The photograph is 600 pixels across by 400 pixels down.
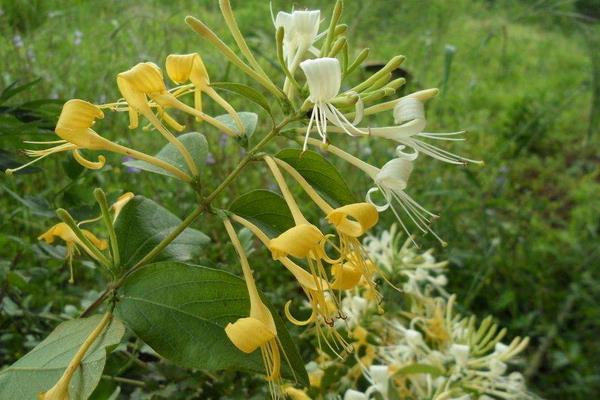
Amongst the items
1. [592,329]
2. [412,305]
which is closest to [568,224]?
[592,329]

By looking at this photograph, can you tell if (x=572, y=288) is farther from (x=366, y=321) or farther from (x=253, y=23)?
(x=253, y=23)

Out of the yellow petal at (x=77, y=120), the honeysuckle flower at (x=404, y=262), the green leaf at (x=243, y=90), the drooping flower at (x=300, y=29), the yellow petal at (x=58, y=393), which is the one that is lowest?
the honeysuckle flower at (x=404, y=262)

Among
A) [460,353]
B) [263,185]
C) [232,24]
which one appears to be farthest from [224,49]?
[263,185]

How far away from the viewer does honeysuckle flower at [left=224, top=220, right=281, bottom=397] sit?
1.66 ft

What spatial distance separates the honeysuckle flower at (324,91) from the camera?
55 cm

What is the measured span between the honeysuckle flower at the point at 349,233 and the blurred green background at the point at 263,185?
0.31 m

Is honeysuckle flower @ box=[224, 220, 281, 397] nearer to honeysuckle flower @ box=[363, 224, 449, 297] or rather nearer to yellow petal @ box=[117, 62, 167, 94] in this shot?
yellow petal @ box=[117, 62, 167, 94]

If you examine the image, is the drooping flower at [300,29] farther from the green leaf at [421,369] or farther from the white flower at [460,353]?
the white flower at [460,353]

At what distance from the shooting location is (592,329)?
5.58ft

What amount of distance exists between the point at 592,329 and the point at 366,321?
0.87m

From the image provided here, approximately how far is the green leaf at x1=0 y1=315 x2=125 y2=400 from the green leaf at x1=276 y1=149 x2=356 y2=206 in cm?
20

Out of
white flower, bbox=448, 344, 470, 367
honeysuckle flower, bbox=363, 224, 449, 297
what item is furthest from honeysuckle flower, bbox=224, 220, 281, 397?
honeysuckle flower, bbox=363, 224, 449, 297

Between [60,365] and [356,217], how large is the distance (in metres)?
0.26

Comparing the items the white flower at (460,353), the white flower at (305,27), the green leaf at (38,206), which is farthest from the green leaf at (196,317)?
the white flower at (460,353)
